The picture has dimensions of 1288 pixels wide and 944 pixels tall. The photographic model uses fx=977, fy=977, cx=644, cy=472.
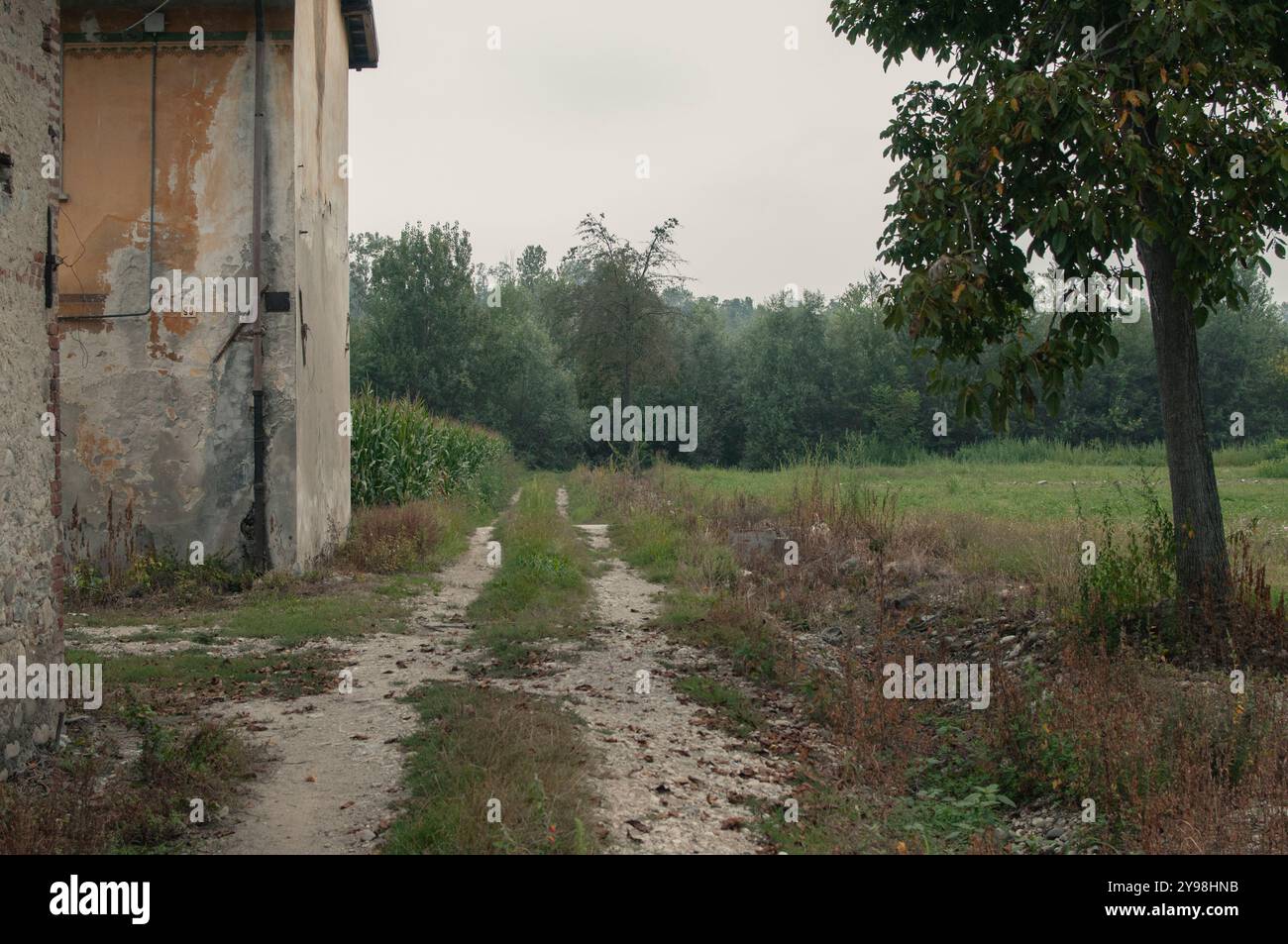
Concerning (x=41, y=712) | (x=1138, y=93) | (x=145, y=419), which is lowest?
(x=41, y=712)

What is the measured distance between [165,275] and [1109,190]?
1155 cm

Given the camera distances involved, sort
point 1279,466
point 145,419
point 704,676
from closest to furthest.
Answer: point 704,676
point 145,419
point 1279,466

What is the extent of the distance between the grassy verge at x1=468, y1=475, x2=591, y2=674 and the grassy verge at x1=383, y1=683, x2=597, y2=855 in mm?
2105

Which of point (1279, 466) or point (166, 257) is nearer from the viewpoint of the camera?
point (166, 257)

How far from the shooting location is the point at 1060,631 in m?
8.77

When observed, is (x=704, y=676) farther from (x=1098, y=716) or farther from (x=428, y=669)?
(x=1098, y=716)

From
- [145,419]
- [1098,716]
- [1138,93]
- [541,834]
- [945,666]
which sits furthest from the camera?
[145,419]

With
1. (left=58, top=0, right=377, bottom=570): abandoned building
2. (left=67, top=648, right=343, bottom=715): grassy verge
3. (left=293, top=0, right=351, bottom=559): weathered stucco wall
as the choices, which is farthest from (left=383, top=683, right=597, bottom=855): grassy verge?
(left=293, top=0, right=351, bottom=559): weathered stucco wall

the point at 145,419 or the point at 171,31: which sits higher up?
the point at 171,31

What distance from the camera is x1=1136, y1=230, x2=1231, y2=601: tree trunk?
848 centimetres

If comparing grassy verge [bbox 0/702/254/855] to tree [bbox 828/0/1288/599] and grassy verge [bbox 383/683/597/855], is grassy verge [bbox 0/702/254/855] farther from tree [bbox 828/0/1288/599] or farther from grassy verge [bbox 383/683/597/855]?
tree [bbox 828/0/1288/599]

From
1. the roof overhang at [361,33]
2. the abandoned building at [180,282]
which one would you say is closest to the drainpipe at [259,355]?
the abandoned building at [180,282]
